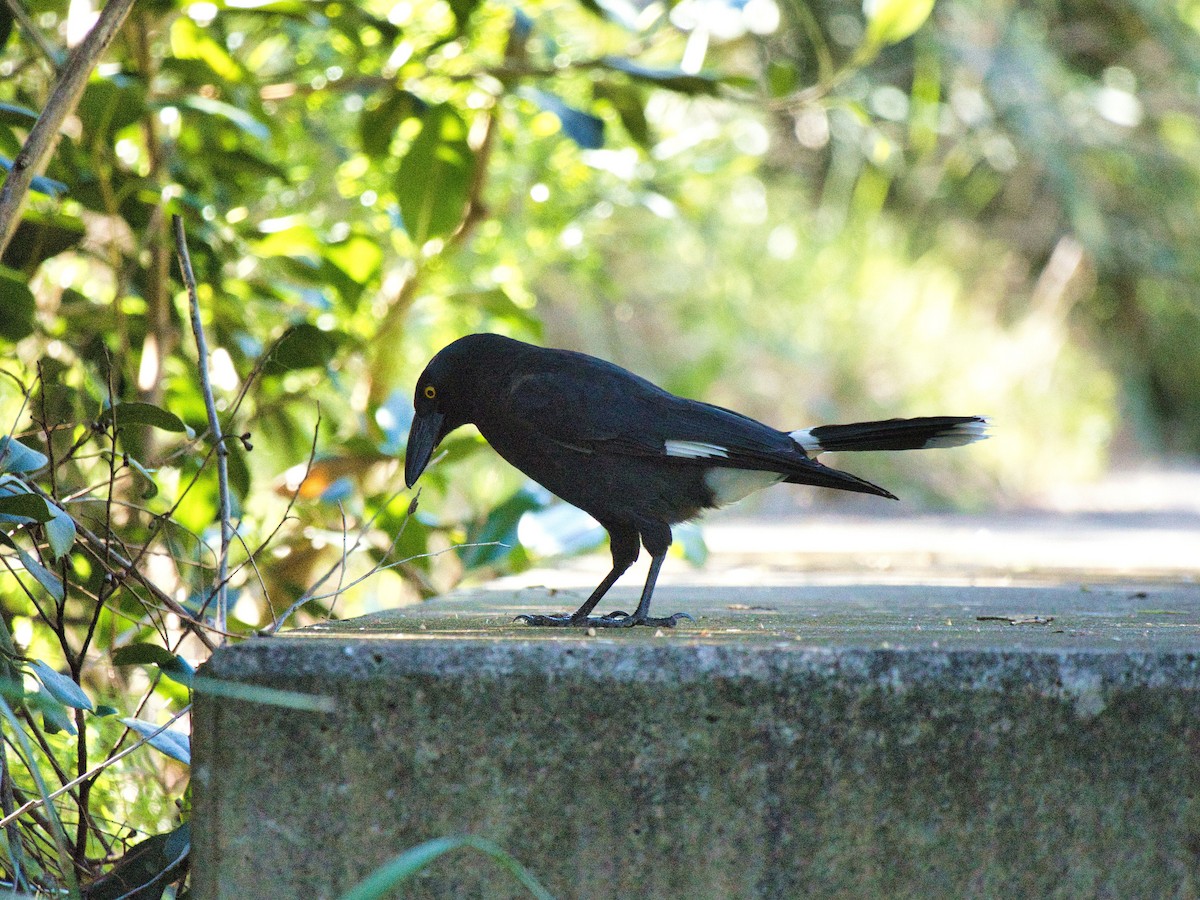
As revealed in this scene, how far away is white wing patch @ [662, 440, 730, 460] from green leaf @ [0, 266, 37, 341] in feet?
3.86

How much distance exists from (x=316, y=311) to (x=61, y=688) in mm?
2060

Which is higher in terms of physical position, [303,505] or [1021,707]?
[303,505]

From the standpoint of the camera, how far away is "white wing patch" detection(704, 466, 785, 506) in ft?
7.41

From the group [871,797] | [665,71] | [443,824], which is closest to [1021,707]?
[871,797]

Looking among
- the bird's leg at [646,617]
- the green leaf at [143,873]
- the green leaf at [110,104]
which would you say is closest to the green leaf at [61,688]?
the green leaf at [143,873]

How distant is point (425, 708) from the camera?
147cm

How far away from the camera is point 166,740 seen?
1818 millimetres

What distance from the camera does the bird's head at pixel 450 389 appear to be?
7.78ft

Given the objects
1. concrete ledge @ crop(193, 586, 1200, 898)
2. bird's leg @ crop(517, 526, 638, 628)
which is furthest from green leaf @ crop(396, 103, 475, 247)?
concrete ledge @ crop(193, 586, 1200, 898)

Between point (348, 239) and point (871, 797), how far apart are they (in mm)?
2093

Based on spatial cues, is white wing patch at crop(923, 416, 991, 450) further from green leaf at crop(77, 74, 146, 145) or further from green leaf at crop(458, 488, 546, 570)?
green leaf at crop(77, 74, 146, 145)

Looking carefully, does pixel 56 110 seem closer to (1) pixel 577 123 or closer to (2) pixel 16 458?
(2) pixel 16 458

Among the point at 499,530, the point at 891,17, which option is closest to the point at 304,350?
the point at 499,530

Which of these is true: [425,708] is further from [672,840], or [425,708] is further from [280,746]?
[672,840]
